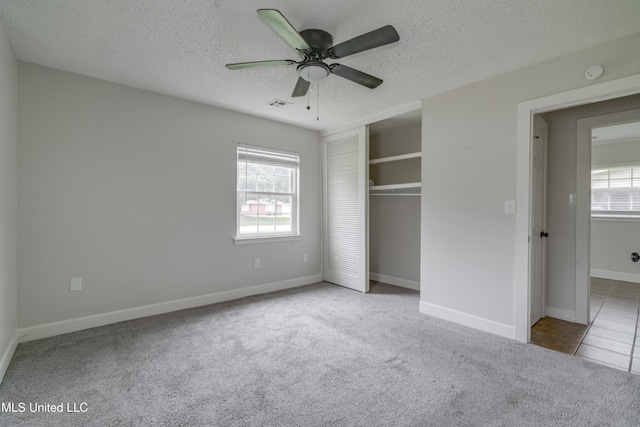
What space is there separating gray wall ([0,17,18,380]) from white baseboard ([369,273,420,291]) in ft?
14.5


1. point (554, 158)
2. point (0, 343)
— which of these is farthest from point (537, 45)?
point (0, 343)

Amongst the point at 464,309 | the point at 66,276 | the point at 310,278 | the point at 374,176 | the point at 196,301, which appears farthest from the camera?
the point at 374,176

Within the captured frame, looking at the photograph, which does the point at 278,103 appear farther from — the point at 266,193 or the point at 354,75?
the point at 354,75

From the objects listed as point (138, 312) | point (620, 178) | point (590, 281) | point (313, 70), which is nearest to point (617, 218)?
point (620, 178)

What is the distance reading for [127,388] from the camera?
80.0 inches

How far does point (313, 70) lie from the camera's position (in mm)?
2238

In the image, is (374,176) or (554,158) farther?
(374,176)

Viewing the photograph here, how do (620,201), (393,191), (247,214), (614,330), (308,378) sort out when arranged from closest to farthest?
(308,378), (614,330), (247,214), (393,191), (620,201)

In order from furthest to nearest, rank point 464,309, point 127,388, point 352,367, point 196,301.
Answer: point 196,301 → point 464,309 → point 352,367 → point 127,388

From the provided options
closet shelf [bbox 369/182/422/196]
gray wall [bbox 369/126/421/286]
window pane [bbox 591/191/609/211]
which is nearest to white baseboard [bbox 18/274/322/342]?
gray wall [bbox 369/126/421/286]

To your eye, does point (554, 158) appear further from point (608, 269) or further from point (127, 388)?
point (127, 388)

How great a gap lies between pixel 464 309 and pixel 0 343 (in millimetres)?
3933

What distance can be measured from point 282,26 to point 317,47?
1.68 ft

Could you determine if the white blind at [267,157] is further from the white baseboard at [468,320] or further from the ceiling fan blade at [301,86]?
the white baseboard at [468,320]
